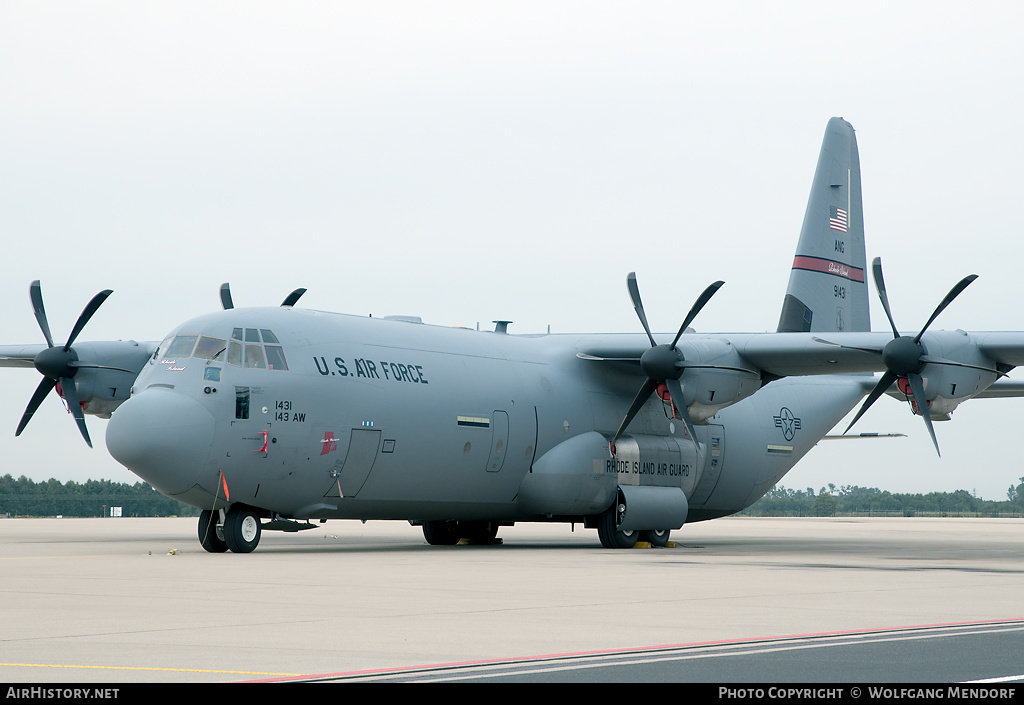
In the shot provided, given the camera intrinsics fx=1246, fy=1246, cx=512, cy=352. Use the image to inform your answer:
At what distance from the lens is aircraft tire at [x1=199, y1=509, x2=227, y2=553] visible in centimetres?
2139

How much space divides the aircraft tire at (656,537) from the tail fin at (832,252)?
7677 mm

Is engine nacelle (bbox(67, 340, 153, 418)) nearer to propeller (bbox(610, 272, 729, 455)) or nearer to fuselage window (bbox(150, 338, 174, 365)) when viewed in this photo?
fuselage window (bbox(150, 338, 174, 365))

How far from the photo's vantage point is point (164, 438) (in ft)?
65.8

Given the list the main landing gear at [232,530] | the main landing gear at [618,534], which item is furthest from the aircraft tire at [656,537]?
the main landing gear at [232,530]

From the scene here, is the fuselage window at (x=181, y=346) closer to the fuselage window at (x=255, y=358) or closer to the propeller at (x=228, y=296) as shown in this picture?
the fuselage window at (x=255, y=358)

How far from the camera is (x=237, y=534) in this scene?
21.4 m

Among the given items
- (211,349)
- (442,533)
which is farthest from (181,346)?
(442,533)

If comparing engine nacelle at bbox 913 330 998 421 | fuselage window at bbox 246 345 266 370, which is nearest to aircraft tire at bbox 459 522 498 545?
fuselage window at bbox 246 345 266 370

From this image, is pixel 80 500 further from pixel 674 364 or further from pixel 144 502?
pixel 674 364

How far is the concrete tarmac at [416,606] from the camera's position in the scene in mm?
8258

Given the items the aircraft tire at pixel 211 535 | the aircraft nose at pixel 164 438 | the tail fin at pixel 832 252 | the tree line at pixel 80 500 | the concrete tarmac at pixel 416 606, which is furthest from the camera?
the tree line at pixel 80 500

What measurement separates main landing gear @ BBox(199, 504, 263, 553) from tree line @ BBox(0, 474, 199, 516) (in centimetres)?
3114

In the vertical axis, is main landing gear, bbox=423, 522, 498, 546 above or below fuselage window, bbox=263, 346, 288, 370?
below
